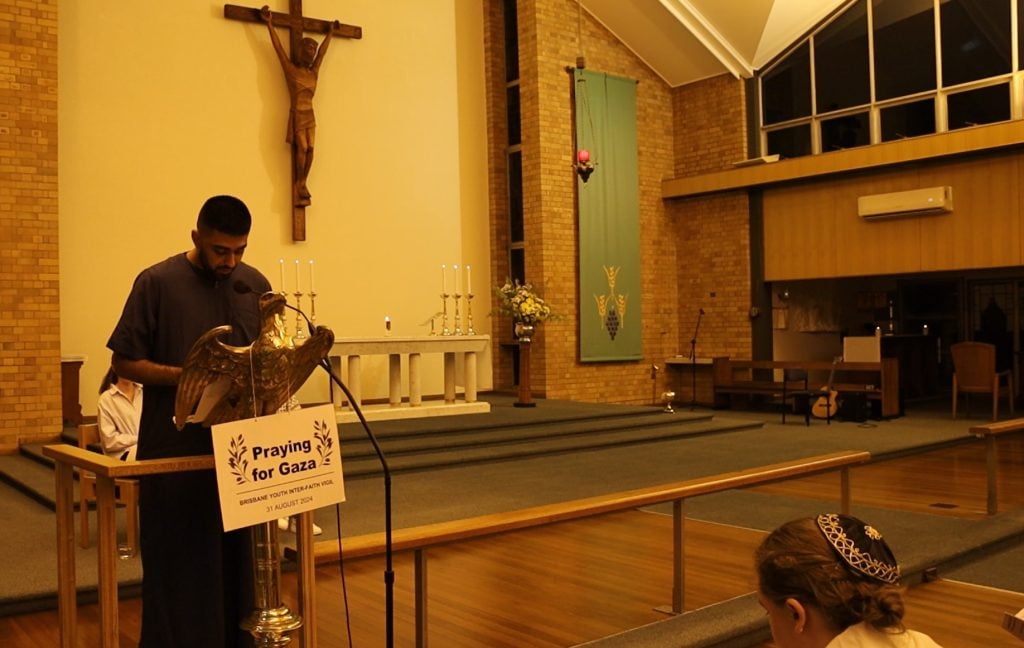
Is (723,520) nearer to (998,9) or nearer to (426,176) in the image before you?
(426,176)

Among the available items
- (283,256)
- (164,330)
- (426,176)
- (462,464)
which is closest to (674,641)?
(164,330)

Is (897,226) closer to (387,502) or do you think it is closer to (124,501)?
(124,501)

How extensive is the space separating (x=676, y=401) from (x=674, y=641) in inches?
387

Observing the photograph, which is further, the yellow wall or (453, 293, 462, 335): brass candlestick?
(453, 293, 462, 335): brass candlestick

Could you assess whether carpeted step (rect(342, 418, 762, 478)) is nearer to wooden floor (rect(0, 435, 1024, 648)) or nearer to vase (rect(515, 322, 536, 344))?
vase (rect(515, 322, 536, 344))

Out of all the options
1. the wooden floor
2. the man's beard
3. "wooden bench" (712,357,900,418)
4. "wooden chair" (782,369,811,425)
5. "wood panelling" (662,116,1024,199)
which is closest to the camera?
the man's beard

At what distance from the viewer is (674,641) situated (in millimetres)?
3498

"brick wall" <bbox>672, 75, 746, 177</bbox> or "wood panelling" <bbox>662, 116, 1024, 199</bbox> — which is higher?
"brick wall" <bbox>672, 75, 746, 177</bbox>

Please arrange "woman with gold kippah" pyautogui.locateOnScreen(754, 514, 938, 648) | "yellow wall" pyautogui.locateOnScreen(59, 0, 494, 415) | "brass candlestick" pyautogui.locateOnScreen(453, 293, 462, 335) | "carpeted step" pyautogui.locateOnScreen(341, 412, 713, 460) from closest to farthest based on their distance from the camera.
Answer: "woman with gold kippah" pyautogui.locateOnScreen(754, 514, 938, 648) < "carpeted step" pyautogui.locateOnScreen(341, 412, 713, 460) < "yellow wall" pyautogui.locateOnScreen(59, 0, 494, 415) < "brass candlestick" pyautogui.locateOnScreen(453, 293, 462, 335)

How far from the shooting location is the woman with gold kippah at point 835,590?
1460 millimetres

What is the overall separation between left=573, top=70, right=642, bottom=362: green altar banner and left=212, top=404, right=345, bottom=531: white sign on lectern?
10.1 m

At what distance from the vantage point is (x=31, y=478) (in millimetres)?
6551

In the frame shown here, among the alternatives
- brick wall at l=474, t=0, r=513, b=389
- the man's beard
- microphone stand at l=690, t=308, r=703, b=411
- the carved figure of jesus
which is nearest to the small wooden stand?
brick wall at l=474, t=0, r=513, b=389

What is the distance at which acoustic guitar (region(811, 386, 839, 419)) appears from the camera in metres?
10.9
